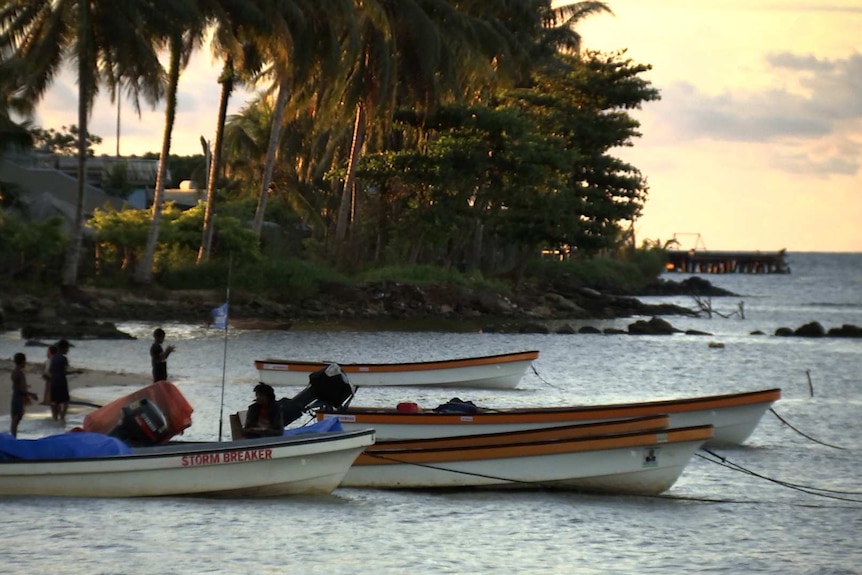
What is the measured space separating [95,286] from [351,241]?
564 inches

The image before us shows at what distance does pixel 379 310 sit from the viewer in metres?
57.1

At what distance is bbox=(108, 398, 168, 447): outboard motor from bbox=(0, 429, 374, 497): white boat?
0.30m

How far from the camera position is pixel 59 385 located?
2228 centimetres

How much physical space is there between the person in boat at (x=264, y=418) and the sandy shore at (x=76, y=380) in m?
8.43

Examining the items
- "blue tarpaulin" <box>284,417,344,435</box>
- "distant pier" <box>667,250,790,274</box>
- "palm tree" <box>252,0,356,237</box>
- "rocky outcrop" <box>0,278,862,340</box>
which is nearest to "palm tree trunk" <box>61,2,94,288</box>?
"rocky outcrop" <box>0,278,862,340</box>

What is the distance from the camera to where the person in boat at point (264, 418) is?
17.5 m

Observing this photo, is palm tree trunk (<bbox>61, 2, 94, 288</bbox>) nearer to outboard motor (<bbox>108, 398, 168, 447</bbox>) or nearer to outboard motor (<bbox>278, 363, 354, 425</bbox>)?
outboard motor (<bbox>278, 363, 354, 425</bbox>)

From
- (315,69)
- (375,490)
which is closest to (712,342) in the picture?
(315,69)

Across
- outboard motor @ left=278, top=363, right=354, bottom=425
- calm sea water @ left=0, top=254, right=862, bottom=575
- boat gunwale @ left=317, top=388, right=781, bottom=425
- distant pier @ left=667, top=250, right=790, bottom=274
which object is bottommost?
calm sea water @ left=0, top=254, right=862, bottom=575

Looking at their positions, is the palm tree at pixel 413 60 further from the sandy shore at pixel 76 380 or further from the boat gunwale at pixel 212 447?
the boat gunwale at pixel 212 447

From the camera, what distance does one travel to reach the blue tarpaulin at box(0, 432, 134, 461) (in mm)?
16281

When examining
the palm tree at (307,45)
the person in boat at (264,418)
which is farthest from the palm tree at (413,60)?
the person in boat at (264,418)

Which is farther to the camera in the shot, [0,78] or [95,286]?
[95,286]

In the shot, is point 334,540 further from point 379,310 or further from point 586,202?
point 586,202
